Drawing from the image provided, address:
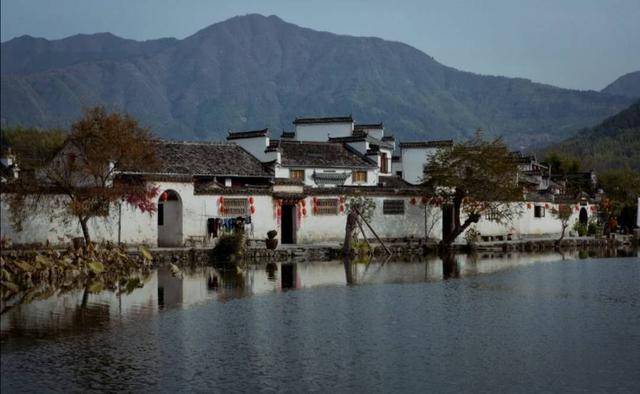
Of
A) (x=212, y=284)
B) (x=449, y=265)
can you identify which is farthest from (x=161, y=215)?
(x=449, y=265)

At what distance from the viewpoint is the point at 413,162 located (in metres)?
58.4

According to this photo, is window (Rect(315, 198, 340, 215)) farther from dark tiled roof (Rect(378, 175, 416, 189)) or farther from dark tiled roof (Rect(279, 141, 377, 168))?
dark tiled roof (Rect(378, 175, 416, 189))

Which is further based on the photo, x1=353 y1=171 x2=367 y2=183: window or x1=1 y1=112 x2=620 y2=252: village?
x1=353 y1=171 x2=367 y2=183: window

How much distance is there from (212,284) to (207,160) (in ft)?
51.5

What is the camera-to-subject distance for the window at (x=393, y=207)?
46594mm

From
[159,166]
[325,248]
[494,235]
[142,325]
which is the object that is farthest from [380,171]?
[142,325]

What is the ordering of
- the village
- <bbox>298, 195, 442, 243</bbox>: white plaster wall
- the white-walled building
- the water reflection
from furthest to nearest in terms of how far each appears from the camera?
<bbox>298, 195, 442, 243</bbox>: white plaster wall
the white-walled building
the village
the water reflection

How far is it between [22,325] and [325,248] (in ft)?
72.9

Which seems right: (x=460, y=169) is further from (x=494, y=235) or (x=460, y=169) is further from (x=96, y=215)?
(x=96, y=215)

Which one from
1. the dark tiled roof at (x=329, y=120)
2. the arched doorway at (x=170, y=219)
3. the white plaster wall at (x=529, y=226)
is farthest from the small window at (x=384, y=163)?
the arched doorway at (x=170, y=219)

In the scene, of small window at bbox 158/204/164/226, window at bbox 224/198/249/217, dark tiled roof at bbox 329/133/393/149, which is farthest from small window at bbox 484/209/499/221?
small window at bbox 158/204/164/226

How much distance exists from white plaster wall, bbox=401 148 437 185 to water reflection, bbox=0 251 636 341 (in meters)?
14.3

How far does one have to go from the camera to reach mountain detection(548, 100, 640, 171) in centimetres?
10431

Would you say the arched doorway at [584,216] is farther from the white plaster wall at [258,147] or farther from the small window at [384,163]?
the white plaster wall at [258,147]
